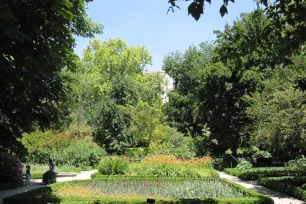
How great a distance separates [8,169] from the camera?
16.6m

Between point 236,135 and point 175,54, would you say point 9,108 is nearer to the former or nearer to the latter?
point 236,135

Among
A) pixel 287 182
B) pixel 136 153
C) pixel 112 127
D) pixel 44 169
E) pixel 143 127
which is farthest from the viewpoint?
pixel 143 127

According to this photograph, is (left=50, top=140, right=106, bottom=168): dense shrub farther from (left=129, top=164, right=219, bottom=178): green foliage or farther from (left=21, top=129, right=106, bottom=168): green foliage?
(left=129, top=164, right=219, bottom=178): green foliage

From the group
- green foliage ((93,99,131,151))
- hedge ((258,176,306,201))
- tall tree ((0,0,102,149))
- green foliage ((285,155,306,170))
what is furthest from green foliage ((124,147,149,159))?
tall tree ((0,0,102,149))

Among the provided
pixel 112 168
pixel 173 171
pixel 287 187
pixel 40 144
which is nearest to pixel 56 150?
pixel 40 144

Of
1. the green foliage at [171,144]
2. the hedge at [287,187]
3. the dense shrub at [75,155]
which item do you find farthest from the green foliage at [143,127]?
the hedge at [287,187]

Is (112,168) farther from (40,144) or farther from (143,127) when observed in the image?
(143,127)

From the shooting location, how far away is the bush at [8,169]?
1636cm

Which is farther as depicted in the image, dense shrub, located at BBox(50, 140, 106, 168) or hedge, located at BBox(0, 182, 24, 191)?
dense shrub, located at BBox(50, 140, 106, 168)

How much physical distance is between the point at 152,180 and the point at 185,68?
28.9m

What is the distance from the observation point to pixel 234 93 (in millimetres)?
28469

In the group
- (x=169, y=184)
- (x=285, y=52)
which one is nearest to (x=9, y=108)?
(x=285, y=52)

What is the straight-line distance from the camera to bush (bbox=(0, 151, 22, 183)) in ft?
53.7

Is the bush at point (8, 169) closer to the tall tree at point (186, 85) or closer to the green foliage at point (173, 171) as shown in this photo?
the green foliage at point (173, 171)
